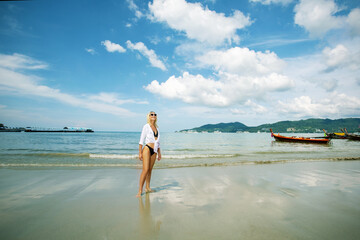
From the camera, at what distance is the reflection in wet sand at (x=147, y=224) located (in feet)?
9.94

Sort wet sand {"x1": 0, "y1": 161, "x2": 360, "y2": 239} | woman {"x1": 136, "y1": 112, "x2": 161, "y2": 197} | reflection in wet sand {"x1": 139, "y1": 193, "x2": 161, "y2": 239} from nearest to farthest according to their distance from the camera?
reflection in wet sand {"x1": 139, "y1": 193, "x2": 161, "y2": 239}, wet sand {"x1": 0, "y1": 161, "x2": 360, "y2": 239}, woman {"x1": 136, "y1": 112, "x2": 161, "y2": 197}

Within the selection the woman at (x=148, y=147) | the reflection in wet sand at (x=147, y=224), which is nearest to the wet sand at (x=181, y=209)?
the reflection in wet sand at (x=147, y=224)

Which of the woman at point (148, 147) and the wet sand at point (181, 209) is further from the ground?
the woman at point (148, 147)

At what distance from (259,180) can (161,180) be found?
13.1ft

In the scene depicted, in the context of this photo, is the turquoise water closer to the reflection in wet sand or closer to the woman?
the woman

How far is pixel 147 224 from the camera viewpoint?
3447 millimetres

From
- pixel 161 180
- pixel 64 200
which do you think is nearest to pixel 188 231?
pixel 64 200

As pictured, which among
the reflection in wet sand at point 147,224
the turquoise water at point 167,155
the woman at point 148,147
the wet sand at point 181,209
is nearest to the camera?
the reflection in wet sand at point 147,224

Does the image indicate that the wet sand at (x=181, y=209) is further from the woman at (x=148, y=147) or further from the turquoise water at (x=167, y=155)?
the turquoise water at (x=167, y=155)

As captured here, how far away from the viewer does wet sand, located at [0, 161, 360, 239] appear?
3.13m

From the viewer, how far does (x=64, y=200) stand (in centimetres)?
482

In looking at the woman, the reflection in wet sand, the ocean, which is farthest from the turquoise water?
the reflection in wet sand

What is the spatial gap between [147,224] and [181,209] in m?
1.01

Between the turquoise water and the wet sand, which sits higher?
the wet sand
